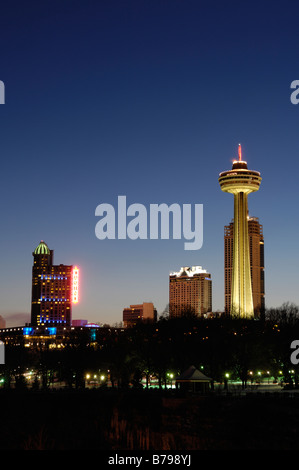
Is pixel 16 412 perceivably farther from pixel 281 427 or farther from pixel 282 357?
pixel 282 357

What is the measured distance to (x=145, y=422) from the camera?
247 feet

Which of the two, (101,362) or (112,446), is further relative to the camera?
(101,362)

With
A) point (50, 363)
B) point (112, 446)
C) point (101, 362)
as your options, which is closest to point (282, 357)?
point (101, 362)

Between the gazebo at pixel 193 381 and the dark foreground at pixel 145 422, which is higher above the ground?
the gazebo at pixel 193 381

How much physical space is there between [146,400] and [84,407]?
674cm

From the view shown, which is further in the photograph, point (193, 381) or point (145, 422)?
point (193, 381)

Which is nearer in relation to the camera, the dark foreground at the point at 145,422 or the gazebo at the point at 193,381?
the dark foreground at the point at 145,422

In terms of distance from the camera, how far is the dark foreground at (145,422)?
2662 inches

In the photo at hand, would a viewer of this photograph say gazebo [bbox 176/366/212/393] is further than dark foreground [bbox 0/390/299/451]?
Yes

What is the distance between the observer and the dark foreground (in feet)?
222

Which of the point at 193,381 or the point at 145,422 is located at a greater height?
the point at 193,381

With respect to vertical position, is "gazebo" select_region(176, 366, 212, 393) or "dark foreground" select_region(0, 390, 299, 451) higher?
"gazebo" select_region(176, 366, 212, 393)

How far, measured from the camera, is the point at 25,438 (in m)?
72.2
